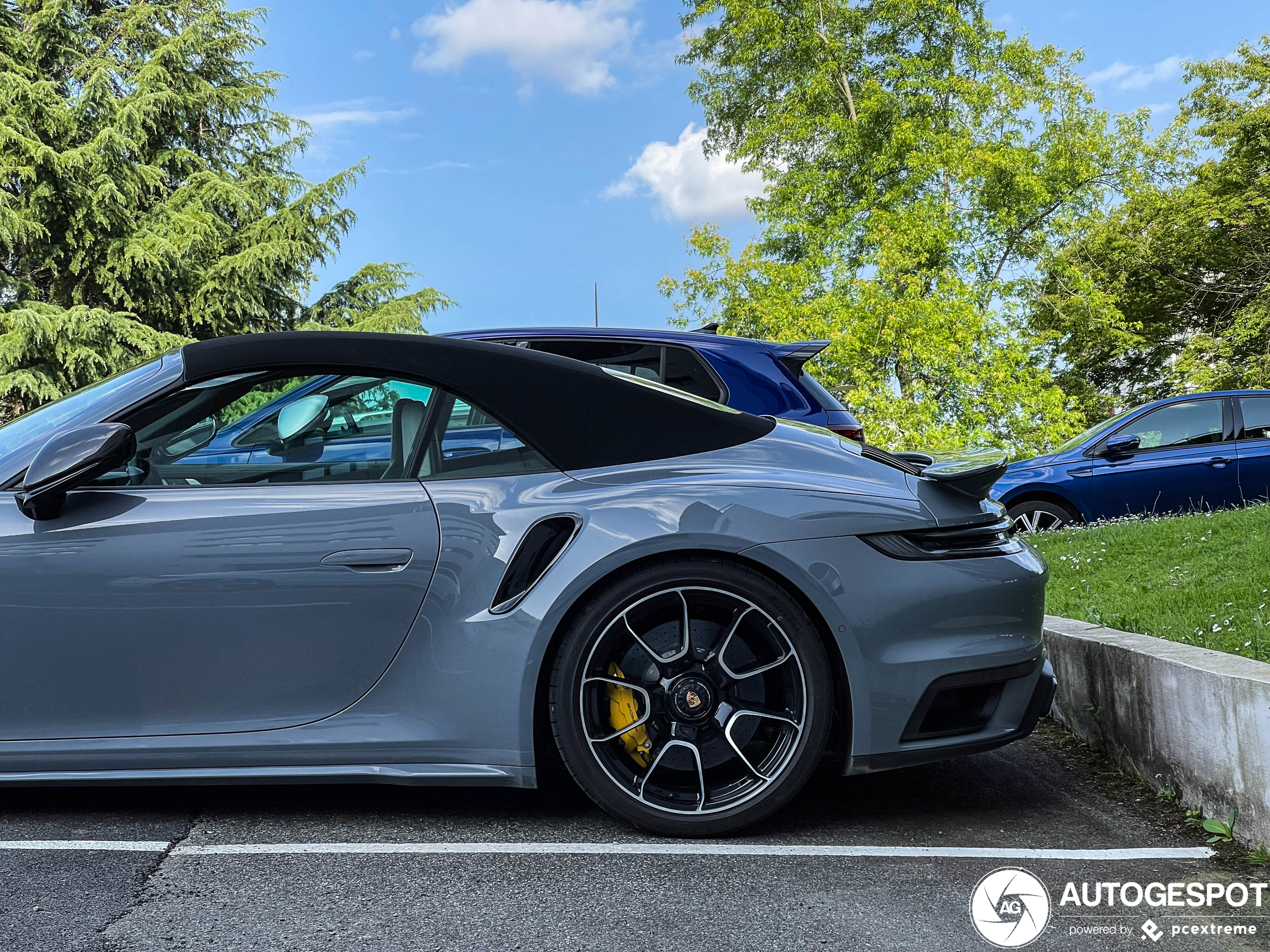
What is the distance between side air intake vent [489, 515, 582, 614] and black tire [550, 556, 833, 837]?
0.16 m

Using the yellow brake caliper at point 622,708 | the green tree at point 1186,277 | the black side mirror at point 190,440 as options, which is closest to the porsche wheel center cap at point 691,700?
the yellow brake caliper at point 622,708

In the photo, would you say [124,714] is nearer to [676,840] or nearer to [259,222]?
[676,840]

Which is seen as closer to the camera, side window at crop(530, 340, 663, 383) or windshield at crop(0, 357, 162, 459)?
windshield at crop(0, 357, 162, 459)

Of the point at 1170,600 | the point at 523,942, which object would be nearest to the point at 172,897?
the point at 523,942

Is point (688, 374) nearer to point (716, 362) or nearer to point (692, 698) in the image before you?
point (716, 362)

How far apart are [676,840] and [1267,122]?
26748 mm

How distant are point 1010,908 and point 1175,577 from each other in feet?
12.3

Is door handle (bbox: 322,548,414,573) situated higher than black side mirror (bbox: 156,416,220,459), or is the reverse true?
black side mirror (bbox: 156,416,220,459)

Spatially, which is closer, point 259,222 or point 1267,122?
point 1267,122

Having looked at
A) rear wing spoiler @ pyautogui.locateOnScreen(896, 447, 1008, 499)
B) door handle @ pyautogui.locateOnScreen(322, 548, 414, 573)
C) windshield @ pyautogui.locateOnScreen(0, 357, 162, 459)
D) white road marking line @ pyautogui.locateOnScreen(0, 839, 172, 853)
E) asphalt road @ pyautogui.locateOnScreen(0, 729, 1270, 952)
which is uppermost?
windshield @ pyautogui.locateOnScreen(0, 357, 162, 459)

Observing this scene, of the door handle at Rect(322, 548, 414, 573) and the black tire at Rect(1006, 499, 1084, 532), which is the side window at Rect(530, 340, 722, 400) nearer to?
the door handle at Rect(322, 548, 414, 573)

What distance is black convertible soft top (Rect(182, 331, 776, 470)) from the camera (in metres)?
3.18

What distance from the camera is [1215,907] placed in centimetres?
263

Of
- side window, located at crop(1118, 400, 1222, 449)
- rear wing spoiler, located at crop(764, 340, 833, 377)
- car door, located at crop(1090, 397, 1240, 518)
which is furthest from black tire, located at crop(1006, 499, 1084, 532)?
rear wing spoiler, located at crop(764, 340, 833, 377)
